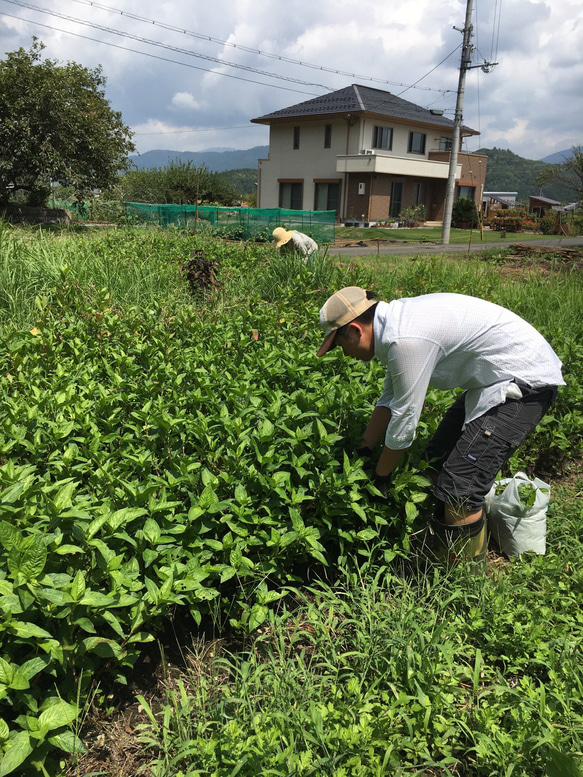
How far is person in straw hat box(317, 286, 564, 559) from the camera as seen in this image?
241 cm

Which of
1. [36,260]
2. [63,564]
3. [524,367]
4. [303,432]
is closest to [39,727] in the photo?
[63,564]

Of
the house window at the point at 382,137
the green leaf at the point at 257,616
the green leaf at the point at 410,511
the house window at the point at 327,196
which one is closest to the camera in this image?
the green leaf at the point at 257,616

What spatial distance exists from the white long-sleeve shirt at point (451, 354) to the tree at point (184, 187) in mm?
35754

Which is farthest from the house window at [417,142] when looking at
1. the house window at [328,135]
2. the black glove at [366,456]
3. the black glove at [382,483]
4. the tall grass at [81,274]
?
the black glove at [382,483]

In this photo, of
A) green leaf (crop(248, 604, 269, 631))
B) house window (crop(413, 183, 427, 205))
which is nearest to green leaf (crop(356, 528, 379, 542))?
green leaf (crop(248, 604, 269, 631))

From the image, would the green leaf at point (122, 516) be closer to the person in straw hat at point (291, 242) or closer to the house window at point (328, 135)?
the person in straw hat at point (291, 242)

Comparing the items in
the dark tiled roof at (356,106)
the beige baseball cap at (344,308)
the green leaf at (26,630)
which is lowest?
the green leaf at (26,630)

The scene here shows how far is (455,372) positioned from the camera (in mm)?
2678

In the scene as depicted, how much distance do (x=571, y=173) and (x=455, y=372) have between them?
1476 inches

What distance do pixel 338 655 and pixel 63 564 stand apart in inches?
42.6

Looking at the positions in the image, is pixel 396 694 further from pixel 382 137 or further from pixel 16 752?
pixel 382 137

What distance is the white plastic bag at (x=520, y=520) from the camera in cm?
304

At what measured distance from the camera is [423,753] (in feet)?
6.19

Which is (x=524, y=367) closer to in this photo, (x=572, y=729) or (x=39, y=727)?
(x=572, y=729)
